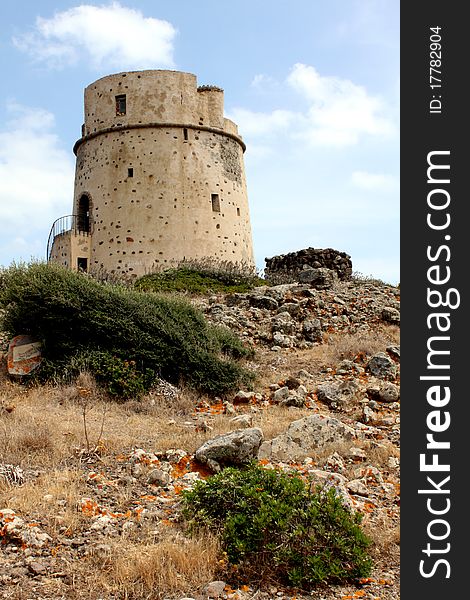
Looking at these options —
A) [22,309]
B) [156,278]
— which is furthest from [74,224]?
[22,309]

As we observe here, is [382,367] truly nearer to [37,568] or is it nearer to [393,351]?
[393,351]

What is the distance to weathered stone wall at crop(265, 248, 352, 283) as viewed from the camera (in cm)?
1917

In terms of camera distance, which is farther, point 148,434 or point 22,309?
point 22,309

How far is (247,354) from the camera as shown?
11500 mm

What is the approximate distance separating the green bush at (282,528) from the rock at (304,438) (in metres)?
1.68

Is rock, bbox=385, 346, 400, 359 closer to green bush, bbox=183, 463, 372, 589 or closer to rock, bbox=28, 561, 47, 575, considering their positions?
green bush, bbox=183, 463, 372, 589

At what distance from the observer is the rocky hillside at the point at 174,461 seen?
172 inches

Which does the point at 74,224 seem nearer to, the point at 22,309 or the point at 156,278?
the point at 156,278

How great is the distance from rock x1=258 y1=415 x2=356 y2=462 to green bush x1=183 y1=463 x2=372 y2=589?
1679 millimetres

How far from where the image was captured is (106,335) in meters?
10.2

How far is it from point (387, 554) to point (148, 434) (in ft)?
11.6

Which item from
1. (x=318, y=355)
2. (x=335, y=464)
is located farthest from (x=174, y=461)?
(x=318, y=355)

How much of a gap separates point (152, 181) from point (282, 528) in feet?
55.3

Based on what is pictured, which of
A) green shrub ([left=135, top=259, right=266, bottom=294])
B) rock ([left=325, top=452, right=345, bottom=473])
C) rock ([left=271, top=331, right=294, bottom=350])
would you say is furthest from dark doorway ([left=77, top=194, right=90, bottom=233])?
rock ([left=325, top=452, right=345, bottom=473])
